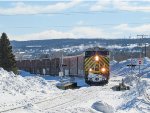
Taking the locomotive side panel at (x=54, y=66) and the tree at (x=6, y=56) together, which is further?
the locomotive side panel at (x=54, y=66)

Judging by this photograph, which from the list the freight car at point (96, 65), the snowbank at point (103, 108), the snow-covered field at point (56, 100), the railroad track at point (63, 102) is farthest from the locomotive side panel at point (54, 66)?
the snowbank at point (103, 108)

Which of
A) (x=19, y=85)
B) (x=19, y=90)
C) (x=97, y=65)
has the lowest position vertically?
(x=19, y=90)

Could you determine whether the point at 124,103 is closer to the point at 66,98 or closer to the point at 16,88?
the point at 66,98

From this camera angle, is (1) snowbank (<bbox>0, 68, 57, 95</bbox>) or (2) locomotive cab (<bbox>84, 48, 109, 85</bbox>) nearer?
(1) snowbank (<bbox>0, 68, 57, 95</bbox>)

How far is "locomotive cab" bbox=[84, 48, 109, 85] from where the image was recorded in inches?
1569

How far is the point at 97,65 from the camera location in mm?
Result: 39938

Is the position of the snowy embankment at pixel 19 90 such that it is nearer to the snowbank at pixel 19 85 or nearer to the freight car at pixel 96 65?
the snowbank at pixel 19 85

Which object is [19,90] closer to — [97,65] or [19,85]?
[19,85]

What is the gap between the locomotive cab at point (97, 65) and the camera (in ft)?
131

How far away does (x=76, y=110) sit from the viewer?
2083 cm

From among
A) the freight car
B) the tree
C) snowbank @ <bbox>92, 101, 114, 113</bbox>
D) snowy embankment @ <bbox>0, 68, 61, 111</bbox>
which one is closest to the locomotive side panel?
the tree

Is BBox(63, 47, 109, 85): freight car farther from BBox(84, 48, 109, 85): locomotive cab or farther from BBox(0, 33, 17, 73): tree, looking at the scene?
BBox(0, 33, 17, 73): tree

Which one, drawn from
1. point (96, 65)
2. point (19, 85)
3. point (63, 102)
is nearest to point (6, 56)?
point (96, 65)

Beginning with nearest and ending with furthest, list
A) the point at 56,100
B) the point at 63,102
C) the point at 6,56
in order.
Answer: the point at 63,102, the point at 56,100, the point at 6,56
